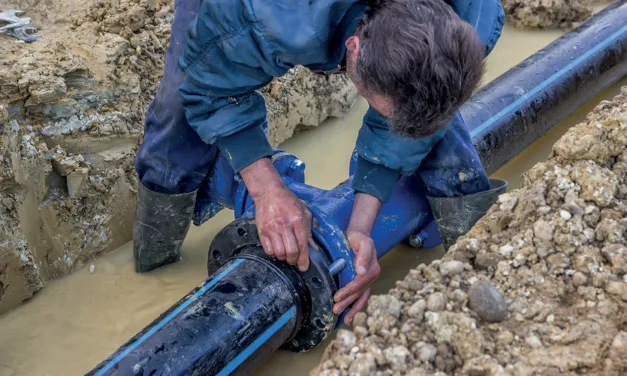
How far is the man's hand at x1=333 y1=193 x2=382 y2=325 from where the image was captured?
194cm

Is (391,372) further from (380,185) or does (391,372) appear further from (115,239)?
(115,239)

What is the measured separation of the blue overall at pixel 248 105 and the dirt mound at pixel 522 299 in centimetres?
48

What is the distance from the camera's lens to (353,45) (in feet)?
5.31

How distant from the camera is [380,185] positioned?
6.74 feet

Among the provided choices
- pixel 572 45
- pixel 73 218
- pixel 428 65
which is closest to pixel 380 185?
pixel 428 65

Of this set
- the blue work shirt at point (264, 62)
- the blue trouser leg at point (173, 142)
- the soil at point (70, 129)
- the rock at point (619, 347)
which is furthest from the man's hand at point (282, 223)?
the soil at point (70, 129)

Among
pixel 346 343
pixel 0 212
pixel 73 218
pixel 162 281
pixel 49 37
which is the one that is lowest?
pixel 162 281

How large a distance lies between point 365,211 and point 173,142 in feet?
2.35

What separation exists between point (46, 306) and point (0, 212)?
418 millimetres

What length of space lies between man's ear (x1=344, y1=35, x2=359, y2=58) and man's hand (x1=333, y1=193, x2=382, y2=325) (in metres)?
0.57

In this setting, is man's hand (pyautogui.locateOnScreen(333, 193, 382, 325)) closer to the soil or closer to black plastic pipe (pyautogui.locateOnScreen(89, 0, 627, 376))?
black plastic pipe (pyautogui.locateOnScreen(89, 0, 627, 376))

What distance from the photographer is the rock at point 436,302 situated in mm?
1371

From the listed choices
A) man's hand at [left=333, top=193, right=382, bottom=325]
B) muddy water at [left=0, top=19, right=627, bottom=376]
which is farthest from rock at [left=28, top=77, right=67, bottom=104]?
man's hand at [left=333, top=193, right=382, bottom=325]

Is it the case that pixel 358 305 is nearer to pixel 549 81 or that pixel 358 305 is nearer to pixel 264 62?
pixel 264 62
